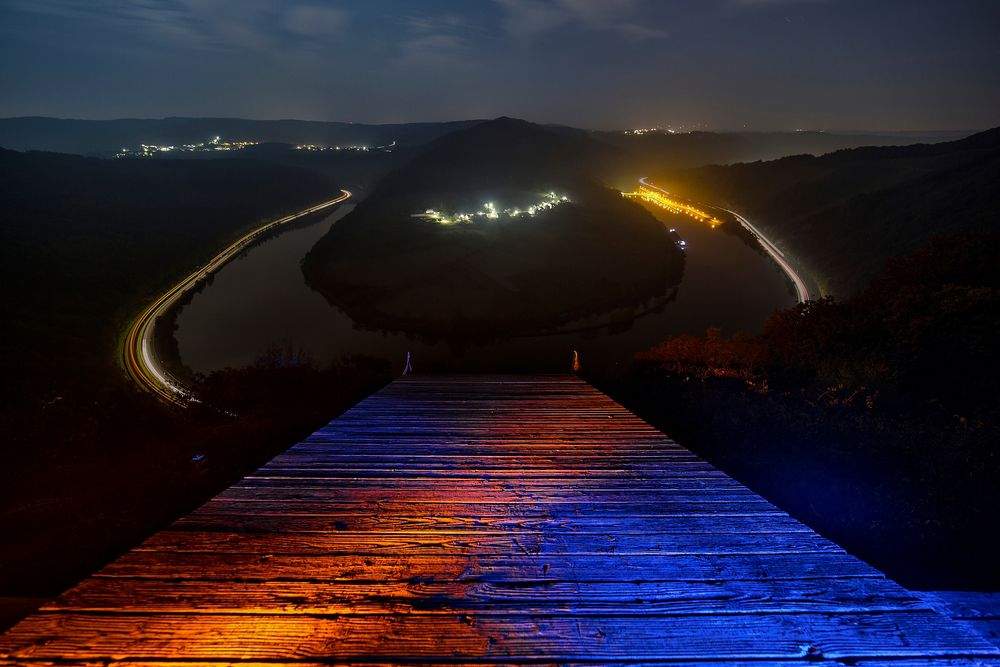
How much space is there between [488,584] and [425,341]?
3206 cm

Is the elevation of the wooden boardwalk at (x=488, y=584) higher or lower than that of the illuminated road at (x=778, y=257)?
lower

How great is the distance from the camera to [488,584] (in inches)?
91.2

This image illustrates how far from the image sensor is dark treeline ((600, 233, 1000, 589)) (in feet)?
15.9

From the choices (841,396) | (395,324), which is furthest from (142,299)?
(841,396)

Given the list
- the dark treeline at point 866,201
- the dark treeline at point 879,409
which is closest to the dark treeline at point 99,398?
the dark treeline at point 879,409

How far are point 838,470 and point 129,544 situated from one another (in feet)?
31.2

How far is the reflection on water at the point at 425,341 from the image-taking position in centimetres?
3005

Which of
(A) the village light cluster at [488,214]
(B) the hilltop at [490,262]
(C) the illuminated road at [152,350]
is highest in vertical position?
(A) the village light cluster at [488,214]

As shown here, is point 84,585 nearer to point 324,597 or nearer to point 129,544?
point 324,597

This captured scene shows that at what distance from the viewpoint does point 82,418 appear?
11938 millimetres

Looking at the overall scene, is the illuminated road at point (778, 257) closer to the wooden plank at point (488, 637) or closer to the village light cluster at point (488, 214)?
the village light cluster at point (488, 214)

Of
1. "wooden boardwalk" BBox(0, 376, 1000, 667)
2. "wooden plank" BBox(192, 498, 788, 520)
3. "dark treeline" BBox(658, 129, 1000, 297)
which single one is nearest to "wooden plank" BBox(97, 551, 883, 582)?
"wooden boardwalk" BBox(0, 376, 1000, 667)

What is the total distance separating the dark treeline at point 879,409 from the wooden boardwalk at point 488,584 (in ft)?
9.73

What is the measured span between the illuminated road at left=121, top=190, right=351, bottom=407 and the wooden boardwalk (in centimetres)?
1890
